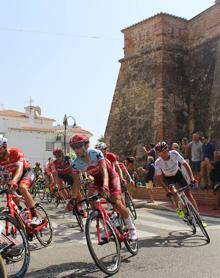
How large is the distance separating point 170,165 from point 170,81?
14730 mm

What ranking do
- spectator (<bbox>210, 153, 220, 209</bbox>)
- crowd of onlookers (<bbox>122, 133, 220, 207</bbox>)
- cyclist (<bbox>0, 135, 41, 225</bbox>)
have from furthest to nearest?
crowd of onlookers (<bbox>122, 133, 220, 207</bbox>)
spectator (<bbox>210, 153, 220, 209</bbox>)
cyclist (<bbox>0, 135, 41, 225</bbox>)

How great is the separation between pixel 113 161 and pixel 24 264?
446cm

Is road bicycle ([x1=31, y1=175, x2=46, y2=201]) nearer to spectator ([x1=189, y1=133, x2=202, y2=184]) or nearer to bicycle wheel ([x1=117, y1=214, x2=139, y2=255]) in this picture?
spectator ([x1=189, y1=133, x2=202, y2=184])

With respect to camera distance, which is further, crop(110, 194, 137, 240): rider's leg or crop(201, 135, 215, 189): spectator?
crop(201, 135, 215, 189): spectator

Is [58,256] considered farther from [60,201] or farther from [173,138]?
[173,138]

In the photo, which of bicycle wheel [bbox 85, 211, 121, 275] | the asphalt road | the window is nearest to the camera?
bicycle wheel [bbox 85, 211, 121, 275]

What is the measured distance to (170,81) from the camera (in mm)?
23656

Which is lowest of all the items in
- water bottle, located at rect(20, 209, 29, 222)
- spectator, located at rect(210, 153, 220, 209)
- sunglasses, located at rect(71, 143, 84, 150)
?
water bottle, located at rect(20, 209, 29, 222)

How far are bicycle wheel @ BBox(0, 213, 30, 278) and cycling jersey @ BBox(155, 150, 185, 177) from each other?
4056 mm

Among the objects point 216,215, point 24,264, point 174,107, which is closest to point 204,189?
point 216,215

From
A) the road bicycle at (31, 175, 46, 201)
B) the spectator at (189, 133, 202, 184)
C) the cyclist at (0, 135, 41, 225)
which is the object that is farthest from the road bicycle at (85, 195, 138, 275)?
the road bicycle at (31, 175, 46, 201)

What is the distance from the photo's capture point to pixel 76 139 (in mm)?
6969

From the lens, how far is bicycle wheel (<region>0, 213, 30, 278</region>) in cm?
581

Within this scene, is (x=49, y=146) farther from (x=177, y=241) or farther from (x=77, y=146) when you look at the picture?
(x=77, y=146)
